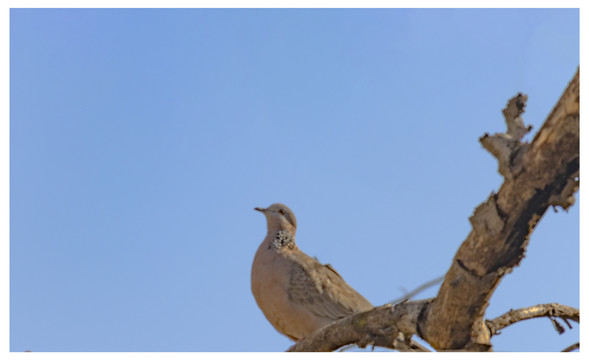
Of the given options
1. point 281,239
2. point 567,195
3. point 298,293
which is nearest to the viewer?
point 567,195

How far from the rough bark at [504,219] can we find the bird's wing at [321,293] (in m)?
2.98

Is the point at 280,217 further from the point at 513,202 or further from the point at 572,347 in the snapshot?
the point at 513,202

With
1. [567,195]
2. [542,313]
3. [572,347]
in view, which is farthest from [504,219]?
[542,313]

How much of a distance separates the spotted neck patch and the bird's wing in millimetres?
292

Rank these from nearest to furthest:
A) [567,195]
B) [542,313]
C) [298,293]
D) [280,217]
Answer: [567,195] < [542,313] < [298,293] < [280,217]

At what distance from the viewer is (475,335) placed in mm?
4289

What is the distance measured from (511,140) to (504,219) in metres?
0.43

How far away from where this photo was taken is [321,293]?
291 inches

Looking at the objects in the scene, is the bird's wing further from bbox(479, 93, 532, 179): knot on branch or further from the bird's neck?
bbox(479, 93, 532, 179): knot on branch

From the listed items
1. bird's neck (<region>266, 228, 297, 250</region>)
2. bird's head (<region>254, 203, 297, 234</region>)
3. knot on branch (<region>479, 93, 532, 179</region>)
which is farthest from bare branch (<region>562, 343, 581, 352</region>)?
bird's head (<region>254, 203, 297, 234</region>)

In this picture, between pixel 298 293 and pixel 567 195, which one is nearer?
pixel 567 195

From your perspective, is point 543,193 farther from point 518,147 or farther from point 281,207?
point 281,207

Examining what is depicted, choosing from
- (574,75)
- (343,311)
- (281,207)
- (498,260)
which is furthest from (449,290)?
(281,207)

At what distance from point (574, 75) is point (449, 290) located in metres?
1.44
